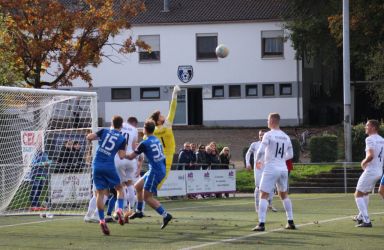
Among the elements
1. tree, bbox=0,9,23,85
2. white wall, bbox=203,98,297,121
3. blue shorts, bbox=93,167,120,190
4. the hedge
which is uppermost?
tree, bbox=0,9,23,85

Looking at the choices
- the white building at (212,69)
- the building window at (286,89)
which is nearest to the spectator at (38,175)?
the white building at (212,69)

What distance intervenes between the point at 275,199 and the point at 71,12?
554 inches

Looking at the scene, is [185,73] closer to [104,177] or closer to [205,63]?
[205,63]

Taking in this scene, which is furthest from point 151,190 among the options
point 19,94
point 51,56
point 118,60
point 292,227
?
point 118,60

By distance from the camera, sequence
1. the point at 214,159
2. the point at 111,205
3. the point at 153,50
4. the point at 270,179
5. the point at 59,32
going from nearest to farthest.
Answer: the point at 270,179 < the point at 111,205 < the point at 214,159 < the point at 59,32 < the point at 153,50

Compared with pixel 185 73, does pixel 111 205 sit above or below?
below

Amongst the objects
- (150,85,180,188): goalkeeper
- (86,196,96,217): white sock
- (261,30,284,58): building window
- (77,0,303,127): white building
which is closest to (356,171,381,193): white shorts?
(150,85,180,188): goalkeeper

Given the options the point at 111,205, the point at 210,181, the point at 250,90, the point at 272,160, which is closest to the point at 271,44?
the point at 250,90

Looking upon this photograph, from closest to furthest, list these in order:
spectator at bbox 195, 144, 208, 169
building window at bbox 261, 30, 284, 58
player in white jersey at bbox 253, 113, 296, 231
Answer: player in white jersey at bbox 253, 113, 296, 231, spectator at bbox 195, 144, 208, 169, building window at bbox 261, 30, 284, 58

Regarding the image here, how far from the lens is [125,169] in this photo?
19.4 m

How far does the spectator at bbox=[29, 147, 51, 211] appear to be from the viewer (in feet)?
71.5

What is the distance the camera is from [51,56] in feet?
125

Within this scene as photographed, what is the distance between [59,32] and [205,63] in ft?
77.4

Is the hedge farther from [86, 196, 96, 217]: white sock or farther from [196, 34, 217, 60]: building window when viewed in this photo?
[86, 196, 96, 217]: white sock
